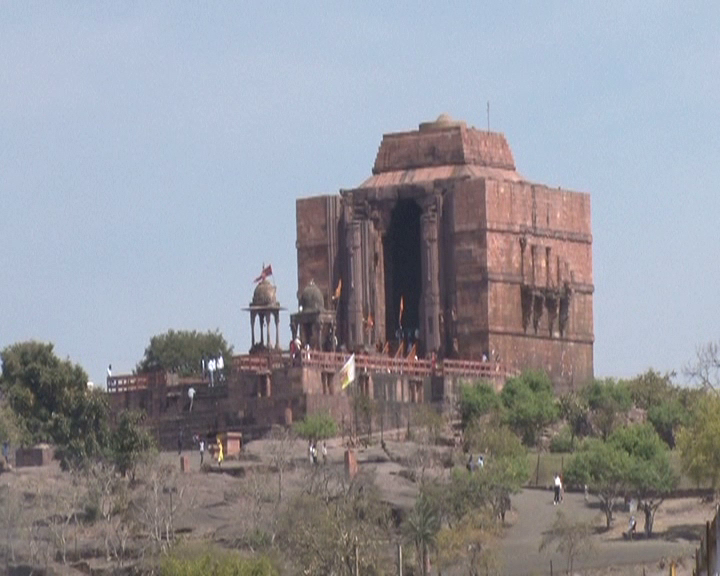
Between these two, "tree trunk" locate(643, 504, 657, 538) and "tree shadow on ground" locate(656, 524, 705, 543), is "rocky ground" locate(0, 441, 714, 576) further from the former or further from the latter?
"tree trunk" locate(643, 504, 657, 538)

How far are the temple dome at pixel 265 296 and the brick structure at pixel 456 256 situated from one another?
12.6 ft

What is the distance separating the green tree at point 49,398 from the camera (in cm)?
11212

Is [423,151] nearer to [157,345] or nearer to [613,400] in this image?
[613,400]

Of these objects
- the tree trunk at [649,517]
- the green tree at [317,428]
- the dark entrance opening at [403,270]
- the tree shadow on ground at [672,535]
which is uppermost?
the dark entrance opening at [403,270]

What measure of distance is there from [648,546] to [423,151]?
109 feet

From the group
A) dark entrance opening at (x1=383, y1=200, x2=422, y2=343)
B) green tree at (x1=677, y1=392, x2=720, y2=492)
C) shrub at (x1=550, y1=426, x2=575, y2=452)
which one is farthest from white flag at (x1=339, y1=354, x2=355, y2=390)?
green tree at (x1=677, y1=392, x2=720, y2=492)

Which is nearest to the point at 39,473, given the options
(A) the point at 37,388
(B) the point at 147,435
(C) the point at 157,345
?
(B) the point at 147,435

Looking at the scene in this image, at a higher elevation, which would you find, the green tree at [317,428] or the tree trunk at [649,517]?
the green tree at [317,428]

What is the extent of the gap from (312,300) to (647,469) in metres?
23.9

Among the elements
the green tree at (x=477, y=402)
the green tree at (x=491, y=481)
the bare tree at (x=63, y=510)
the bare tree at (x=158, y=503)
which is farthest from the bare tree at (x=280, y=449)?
the green tree at (x=477, y=402)

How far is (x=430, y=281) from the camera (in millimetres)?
119500

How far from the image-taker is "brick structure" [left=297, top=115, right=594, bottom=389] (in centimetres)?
11931

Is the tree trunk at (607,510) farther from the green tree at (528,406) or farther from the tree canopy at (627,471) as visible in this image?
the green tree at (528,406)

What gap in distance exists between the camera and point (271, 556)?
87375mm
